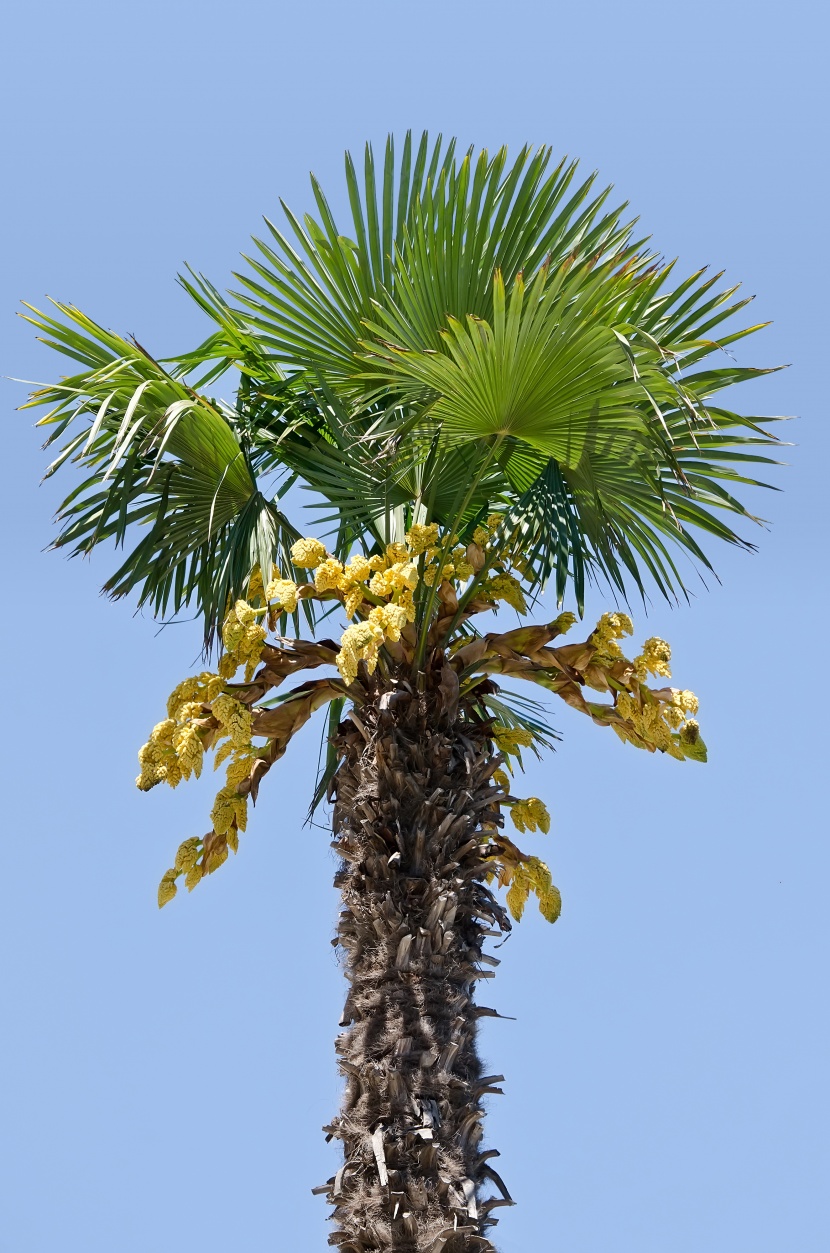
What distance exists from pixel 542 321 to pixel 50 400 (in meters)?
2.10

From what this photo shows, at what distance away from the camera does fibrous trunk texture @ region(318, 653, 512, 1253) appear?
510 centimetres

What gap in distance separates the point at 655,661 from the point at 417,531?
1.06 m

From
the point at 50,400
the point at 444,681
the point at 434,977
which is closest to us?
the point at 434,977

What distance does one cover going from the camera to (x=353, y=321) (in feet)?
21.2

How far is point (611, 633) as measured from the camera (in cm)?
595

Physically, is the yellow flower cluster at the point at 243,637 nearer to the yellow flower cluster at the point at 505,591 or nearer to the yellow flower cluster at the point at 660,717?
the yellow flower cluster at the point at 505,591

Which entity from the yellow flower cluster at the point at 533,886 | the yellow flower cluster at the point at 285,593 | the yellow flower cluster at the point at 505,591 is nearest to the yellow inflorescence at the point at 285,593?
the yellow flower cluster at the point at 285,593

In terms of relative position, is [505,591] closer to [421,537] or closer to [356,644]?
[421,537]

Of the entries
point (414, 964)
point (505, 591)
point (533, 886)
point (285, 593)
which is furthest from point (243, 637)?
point (533, 886)

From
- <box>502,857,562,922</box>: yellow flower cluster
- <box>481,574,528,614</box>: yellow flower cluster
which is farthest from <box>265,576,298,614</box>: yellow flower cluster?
<box>502,857,562,922</box>: yellow flower cluster

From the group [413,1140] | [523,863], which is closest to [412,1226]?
[413,1140]

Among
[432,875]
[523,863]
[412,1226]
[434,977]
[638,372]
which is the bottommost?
[412,1226]

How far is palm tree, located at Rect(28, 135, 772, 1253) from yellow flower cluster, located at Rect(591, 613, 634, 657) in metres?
0.01

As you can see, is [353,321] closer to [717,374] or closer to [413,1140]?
[717,374]
